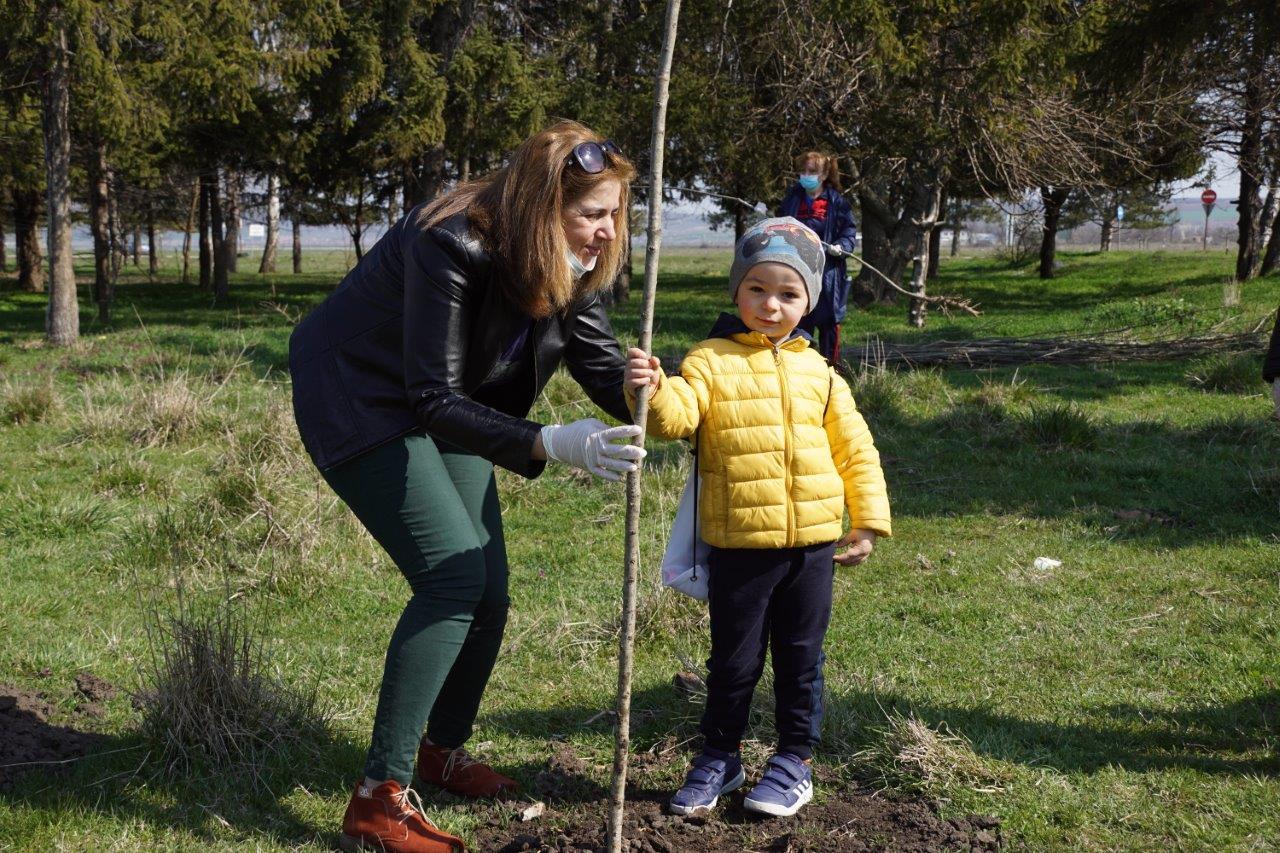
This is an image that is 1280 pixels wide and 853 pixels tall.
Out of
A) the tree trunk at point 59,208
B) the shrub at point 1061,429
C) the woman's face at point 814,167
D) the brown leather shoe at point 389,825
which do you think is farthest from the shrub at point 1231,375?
the tree trunk at point 59,208

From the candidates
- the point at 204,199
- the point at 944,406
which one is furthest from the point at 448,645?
the point at 204,199

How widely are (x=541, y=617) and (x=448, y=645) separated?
176cm

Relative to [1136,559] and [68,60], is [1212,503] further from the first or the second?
[68,60]

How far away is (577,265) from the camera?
2.78m

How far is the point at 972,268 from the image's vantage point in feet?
121

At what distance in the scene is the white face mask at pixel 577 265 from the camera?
2717 millimetres

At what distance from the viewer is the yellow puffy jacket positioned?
2.94 metres

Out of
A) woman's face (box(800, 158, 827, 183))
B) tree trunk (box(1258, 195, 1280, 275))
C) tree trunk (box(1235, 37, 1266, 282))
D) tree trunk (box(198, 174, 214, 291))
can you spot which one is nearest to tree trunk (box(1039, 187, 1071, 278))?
tree trunk (box(1235, 37, 1266, 282))

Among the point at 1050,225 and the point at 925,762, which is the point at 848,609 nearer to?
the point at 925,762

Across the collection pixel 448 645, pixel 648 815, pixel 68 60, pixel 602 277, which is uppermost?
pixel 68 60

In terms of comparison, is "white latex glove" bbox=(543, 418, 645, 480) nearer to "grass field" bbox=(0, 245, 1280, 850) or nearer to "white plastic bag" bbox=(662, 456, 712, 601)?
"white plastic bag" bbox=(662, 456, 712, 601)

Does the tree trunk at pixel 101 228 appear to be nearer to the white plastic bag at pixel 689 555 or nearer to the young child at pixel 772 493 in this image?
the white plastic bag at pixel 689 555

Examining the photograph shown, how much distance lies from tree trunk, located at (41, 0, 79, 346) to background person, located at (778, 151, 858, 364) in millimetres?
10511

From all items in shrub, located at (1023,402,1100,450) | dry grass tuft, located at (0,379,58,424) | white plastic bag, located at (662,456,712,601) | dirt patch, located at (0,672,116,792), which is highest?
white plastic bag, located at (662,456,712,601)
